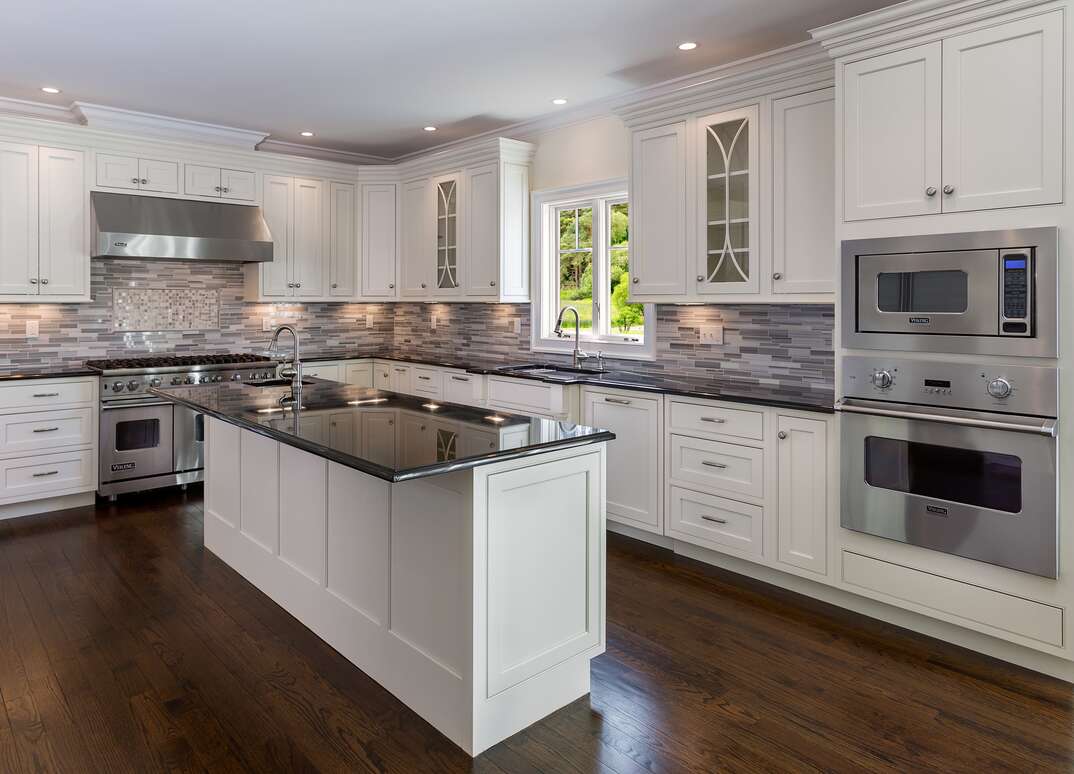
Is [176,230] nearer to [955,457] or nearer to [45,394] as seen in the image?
[45,394]

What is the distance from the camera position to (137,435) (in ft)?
16.8

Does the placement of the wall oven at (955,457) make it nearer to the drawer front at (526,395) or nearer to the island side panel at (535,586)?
the island side panel at (535,586)

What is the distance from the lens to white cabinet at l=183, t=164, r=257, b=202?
5.54 meters

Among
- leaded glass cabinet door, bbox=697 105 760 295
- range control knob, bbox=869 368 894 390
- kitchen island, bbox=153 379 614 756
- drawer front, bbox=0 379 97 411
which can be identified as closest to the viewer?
kitchen island, bbox=153 379 614 756

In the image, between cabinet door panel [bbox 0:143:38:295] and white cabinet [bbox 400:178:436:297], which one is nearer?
cabinet door panel [bbox 0:143:38:295]

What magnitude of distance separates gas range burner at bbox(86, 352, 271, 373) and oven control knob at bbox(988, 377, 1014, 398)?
4825 millimetres

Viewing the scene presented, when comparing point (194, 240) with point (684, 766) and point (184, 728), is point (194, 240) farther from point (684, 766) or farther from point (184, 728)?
point (684, 766)

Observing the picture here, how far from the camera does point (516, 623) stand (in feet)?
7.70

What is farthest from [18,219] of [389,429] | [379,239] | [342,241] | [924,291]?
[924,291]

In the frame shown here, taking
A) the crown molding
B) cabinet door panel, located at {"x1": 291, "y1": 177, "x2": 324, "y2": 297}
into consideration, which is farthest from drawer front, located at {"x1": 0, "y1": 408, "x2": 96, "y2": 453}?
the crown molding

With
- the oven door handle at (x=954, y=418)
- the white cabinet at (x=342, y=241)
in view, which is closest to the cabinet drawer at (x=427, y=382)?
the white cabinet at (x=342, y=241)

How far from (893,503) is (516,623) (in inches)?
67.6

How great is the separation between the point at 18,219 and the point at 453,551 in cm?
438

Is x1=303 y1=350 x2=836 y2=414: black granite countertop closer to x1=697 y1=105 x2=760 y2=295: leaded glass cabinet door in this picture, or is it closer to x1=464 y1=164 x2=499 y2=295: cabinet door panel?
x1=697 y1=105 x2=760 y2=295: leaded glass cabinet door
